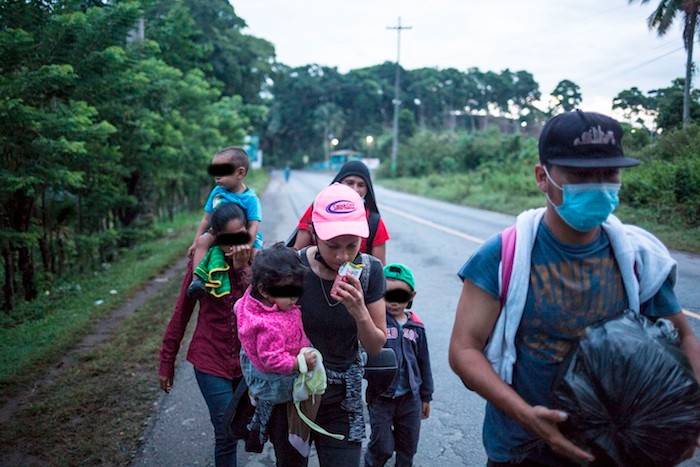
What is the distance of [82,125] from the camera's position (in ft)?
22.0

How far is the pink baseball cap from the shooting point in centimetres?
220

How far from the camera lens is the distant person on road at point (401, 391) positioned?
2979mm

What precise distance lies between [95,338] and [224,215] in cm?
408

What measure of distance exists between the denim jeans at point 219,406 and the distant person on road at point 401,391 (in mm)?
732

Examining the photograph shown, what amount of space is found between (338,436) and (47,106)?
6544mm

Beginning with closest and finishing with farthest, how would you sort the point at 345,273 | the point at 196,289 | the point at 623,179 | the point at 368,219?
the point at 345,273
the point at 196,289
the point at 368,219
the point at 623,179

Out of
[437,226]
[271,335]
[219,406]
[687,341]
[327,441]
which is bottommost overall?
[437,226]

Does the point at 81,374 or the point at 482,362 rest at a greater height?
the point at 482,362

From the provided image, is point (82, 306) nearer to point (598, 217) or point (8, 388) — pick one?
point (8, 388)

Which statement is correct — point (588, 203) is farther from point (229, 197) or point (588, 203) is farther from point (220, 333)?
point (229, 197)

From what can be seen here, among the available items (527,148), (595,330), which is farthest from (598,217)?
(527,148)

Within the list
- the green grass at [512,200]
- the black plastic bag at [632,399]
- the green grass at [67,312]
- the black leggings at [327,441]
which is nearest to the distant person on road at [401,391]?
the black leggings at [327,441]

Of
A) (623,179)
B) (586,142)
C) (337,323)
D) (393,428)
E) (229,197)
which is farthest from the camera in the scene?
(623,179)

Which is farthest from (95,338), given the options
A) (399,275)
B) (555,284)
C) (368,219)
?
(555,284)
